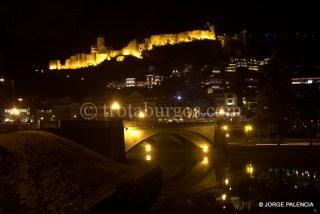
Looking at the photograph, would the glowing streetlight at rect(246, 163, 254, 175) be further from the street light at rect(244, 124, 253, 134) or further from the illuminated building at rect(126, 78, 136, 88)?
the illuminated building at rect(126, 78, 136, 88)

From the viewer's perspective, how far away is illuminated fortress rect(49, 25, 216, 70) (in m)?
114

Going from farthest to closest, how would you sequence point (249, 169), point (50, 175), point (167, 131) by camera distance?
point (167, 131) → point (249, 169) → point (50, 175)

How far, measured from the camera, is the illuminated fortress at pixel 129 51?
114 m

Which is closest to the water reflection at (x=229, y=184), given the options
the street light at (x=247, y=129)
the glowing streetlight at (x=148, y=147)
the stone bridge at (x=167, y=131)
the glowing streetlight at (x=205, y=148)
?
the glowing streetlight at (x=205, y=148)

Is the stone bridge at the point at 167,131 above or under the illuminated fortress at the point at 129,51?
under

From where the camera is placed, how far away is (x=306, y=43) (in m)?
122

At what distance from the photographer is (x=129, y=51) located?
116 m

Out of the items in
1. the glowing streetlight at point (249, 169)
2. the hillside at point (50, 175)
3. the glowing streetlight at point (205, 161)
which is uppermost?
the hillside at point (50, 175)

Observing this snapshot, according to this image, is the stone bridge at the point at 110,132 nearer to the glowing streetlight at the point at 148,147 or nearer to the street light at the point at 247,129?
the glowing streetlight at the point at 148,147

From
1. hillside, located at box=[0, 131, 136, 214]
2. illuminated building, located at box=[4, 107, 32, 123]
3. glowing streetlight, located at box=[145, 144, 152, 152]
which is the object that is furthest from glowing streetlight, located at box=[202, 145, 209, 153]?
illuminated building, located at box=[4, 107, 32, 123]

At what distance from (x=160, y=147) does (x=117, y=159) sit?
59.8 ft

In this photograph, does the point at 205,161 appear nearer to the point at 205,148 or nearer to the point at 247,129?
the point at 205,148

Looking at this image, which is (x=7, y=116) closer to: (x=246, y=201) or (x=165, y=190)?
(x=165, y=190)

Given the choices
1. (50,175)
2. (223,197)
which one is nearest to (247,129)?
(223,197)
